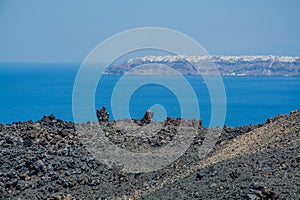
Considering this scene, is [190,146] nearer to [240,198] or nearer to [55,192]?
[55,192]

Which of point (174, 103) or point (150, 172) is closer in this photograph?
point (150, 172)

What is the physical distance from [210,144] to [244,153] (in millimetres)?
3133

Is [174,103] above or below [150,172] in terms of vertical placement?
above

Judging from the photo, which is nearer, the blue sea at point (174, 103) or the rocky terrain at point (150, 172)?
the rocky terrain at point (150, 172)

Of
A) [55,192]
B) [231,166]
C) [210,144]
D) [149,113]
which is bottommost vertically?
[55,192]

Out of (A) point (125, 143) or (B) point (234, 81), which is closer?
(A) point (125, 143)

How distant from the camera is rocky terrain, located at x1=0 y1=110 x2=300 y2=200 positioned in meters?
7.59

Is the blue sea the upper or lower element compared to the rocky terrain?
upper

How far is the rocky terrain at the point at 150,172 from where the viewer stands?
759 cm

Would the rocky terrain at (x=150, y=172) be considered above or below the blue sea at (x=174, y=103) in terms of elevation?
below

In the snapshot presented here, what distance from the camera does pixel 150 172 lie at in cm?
1110

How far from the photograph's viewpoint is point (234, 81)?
110750 mm

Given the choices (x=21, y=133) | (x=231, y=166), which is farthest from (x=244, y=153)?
(x=21, y=133)

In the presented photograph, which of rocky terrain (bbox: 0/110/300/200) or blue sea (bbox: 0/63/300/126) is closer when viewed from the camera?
rocky terrain (bbox: 0/110/300/200)
